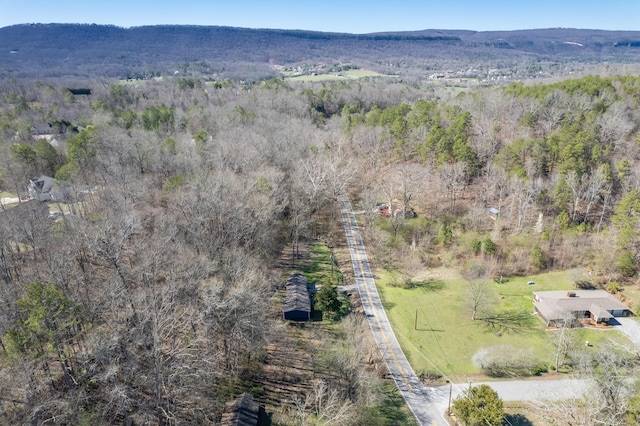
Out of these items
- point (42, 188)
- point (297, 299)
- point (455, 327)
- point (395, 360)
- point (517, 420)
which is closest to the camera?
point (517, 420)

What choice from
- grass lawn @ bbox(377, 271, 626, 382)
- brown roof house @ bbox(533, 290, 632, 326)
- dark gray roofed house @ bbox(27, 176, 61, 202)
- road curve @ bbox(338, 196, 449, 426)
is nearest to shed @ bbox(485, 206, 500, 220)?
grass lawn @ bbox(377, 271, 626, 382)

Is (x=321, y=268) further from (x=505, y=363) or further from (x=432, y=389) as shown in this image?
(x=505, y=363)

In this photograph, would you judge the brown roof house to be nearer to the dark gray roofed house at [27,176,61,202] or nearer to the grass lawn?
the grass lawn

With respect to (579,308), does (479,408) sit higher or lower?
higher

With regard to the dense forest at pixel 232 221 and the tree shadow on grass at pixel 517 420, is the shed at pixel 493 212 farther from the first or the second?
the tree shadow on grass at pixel 517 420

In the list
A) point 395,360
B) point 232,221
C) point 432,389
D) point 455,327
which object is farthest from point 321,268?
point 432,389

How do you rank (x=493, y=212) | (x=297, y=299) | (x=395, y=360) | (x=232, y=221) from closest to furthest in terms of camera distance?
(x=395, y=360), (x=297, y=299), (x=232, y=221), (x=493, y=212)
